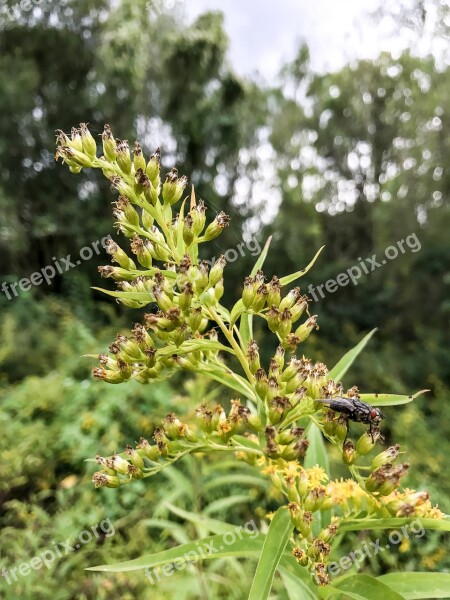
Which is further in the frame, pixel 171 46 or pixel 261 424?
pixel 171 46

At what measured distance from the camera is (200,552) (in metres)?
1.13

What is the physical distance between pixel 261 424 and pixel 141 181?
26.7 inches

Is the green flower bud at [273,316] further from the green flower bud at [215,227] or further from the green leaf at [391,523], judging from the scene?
the green leaf at [391,523]

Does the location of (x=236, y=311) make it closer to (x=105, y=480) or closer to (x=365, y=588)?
(x=105, y=480)

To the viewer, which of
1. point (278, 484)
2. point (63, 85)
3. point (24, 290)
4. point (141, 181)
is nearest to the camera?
point (141, 181)

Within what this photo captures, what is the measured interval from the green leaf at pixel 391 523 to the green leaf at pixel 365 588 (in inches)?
4.7

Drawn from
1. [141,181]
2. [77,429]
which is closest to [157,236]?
[141,181]

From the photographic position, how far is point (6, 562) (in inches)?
131

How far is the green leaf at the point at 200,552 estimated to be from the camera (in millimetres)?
1087

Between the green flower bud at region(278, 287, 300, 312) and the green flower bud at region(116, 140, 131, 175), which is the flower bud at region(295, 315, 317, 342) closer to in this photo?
the green flower bud at region(278, 287, 300, 312)

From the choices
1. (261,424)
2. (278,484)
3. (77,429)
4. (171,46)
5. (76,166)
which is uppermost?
(171,46)

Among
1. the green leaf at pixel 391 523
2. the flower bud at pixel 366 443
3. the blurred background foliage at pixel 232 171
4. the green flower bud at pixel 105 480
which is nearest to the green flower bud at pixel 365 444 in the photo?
the flower bud at pixel 366 443

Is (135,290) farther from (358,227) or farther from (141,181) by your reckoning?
(358,227)

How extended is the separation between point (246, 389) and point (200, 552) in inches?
15.8
